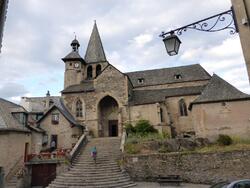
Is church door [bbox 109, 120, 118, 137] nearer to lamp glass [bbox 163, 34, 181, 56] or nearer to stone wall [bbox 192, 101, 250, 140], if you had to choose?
stone wall [bbox 192, 101, 250, 140]

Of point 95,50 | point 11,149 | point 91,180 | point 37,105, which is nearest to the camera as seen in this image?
point 91,180

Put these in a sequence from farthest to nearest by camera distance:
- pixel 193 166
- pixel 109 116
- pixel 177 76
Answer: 1. pixel 177 76
2. pixel 109 116
3. pixel 193 166

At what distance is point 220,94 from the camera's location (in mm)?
23062

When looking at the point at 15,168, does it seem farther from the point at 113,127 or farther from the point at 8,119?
the point at 113,127

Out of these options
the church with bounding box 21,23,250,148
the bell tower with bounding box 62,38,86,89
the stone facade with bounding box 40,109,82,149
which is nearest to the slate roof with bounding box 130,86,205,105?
the church with bounding box 21,23,250,148

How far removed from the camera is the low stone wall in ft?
49.2

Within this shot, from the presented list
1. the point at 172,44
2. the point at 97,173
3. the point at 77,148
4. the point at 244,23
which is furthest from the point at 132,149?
the point at 244,23

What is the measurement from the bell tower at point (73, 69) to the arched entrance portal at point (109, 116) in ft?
24.2

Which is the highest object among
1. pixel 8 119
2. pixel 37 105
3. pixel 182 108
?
pixel 37 105

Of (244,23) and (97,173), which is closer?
(244,23)

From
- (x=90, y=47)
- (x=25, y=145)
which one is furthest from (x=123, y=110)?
(x=90, y=47)

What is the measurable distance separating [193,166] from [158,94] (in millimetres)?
15732

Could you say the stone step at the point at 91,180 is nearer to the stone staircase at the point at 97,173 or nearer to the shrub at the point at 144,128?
the stone staircase at the point at 97,173

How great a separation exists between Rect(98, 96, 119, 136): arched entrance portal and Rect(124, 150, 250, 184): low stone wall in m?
13.1
